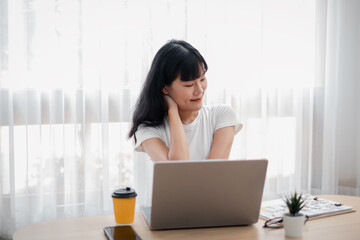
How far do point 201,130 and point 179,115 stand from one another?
0.43ft

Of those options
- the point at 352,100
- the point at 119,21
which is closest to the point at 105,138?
the point at 119,21

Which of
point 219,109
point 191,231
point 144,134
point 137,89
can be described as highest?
point 137,89

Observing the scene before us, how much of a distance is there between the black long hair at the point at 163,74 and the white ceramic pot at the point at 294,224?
0.85m

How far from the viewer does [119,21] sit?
2.94 metres

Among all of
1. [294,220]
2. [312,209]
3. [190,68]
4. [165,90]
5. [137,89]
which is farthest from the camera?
[137,89]

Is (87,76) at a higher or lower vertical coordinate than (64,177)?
higher

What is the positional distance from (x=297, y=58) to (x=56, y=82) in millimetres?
2031

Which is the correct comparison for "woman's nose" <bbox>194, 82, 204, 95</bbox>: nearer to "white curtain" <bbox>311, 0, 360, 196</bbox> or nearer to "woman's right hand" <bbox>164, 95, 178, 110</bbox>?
"woman's right hand" <bbox>164, 95, 178, 110</bbox>

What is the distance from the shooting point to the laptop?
1179 millimetres

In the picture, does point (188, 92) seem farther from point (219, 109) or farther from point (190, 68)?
point (219, 109)

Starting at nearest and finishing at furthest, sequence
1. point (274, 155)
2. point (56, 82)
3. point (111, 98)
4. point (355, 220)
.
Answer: point (355, 220), point (56, 82), point (111, 98), point (274, 155)

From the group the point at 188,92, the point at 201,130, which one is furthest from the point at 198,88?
the point at 201,130

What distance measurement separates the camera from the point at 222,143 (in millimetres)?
1941

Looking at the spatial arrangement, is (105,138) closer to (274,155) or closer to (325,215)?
(274,155)
